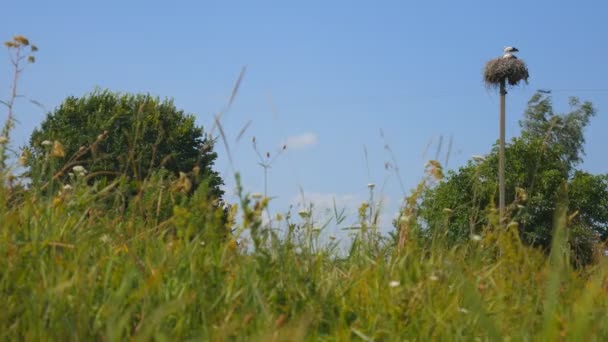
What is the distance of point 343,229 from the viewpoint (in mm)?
4688

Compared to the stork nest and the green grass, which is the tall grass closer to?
the green grass

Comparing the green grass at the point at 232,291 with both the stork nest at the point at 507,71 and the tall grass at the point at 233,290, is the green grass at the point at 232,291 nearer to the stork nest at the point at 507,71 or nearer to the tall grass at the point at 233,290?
the tall grass at the point at 233,290

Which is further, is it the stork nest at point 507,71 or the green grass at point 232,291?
the stork nest at point 507,71

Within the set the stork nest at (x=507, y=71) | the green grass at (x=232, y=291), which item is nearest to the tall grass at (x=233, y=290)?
the green grass at (x=232, y=291)

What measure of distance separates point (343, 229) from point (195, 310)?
1.80 metres

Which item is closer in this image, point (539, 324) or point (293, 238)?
point (539, 324)

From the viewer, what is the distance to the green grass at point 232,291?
281 cm

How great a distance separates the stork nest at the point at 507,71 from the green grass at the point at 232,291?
130 feet

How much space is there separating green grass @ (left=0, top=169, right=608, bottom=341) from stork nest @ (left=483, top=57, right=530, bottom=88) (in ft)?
130

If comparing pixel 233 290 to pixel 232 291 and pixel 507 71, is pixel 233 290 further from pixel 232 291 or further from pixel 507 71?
pixel 507 71

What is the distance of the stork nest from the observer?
42094 millimetres

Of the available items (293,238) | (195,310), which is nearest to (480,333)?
(195,310)

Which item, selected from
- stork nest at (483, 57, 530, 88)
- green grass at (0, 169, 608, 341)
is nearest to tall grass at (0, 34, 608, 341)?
green grass at (0, 169, 608, 341)

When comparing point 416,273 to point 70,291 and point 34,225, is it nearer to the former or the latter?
point 70,291
